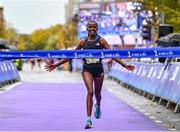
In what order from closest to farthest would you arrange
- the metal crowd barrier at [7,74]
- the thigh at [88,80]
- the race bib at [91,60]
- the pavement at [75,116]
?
the thigh at [88,80], the race bib at [91,60], the pavement at [75,116], the metal crowd barrier at [7,74]

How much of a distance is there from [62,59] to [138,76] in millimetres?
13807

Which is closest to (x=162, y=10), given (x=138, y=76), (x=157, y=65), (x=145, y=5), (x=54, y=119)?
(x=145, y=5)

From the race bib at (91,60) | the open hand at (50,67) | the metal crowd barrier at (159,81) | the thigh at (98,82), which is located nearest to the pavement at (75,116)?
the metal crowd barrier at (159,81)

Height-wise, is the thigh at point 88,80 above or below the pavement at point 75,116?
above

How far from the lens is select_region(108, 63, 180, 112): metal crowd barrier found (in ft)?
53.8

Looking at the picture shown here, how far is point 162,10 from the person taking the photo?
32844 millimetres

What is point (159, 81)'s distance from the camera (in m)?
19.3

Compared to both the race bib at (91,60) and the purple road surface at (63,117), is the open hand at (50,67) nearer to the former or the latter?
the race bib at (91,60)

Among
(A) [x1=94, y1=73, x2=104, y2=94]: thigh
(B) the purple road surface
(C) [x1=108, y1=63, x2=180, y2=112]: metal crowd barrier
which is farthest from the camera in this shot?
(C) [x1=108, y1=63, x2=180, y2=112]: metal crowd barrier

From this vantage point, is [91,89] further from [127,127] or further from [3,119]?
[3,119]

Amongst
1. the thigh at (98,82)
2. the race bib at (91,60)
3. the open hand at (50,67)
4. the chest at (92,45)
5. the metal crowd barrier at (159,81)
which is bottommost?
the metal crowd barrier at (159,81)

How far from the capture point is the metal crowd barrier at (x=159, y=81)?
16.4 meters

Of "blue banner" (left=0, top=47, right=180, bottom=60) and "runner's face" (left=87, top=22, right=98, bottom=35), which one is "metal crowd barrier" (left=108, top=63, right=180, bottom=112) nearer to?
"blue banner" (left=0, top=47, right=180, bottom=60)

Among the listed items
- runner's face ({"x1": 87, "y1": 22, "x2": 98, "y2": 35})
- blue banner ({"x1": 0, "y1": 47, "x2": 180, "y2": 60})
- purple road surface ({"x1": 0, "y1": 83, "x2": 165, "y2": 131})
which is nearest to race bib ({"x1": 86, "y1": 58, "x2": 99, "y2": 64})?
blue banner ({"x1": 0, "y1": 47, "x2": 180, "y2": 60})
